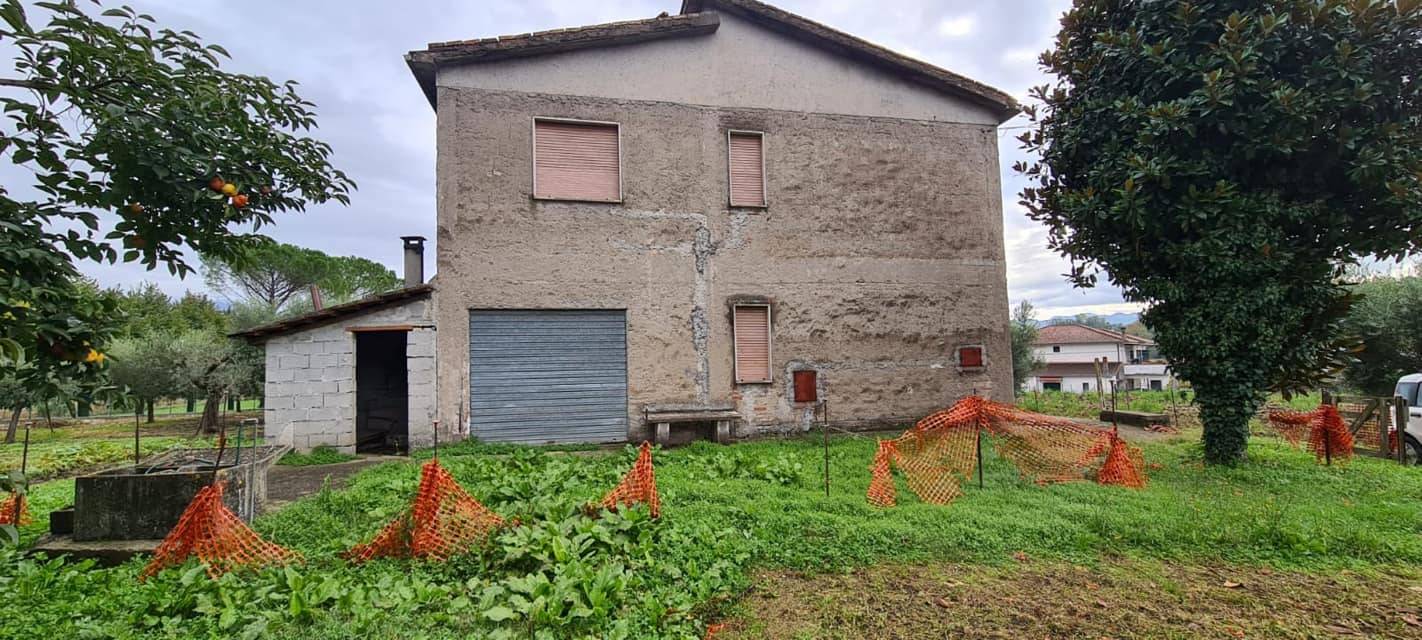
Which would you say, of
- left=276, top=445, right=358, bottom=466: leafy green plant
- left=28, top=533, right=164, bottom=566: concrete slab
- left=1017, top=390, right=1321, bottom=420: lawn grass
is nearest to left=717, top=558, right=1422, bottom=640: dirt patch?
left=28, top=533, right=164, bottom=566: concrete slab

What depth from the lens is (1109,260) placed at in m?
9.04

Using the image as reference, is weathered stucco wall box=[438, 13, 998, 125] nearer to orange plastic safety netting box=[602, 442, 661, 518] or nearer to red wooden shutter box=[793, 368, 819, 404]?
red wooden shutter box=[793, 368, 819, 404]

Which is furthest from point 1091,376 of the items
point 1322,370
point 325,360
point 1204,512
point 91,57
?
point 91,57

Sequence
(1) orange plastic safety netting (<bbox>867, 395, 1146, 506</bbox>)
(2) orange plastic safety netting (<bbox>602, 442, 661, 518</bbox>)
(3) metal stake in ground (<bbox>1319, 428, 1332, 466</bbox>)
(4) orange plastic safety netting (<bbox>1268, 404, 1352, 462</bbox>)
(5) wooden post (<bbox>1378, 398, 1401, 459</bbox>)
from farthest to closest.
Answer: (5) wooden post (<bbox>1378, 398, 1401, 459</bbox>) < (4) orange plastic safety netting (<bbox>1268, 404, 1352, 462</bbox>) < (3) metal stake in ground (<bbox>1319, 428, 1332, 466</bbox>) < (1) orange plastic safety netting (<bbox>867, 395, 1146, 506</bbox>) < (2) orange plastic safety netting (<bbox>602, 442, 661, 518</bbox>)

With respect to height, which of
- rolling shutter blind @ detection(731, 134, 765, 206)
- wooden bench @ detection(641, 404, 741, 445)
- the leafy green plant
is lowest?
the leafy green plant

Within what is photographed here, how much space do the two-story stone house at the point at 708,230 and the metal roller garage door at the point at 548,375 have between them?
34 mm

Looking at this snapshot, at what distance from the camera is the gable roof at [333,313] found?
30.7 ft

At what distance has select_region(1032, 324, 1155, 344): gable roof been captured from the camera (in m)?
49.9

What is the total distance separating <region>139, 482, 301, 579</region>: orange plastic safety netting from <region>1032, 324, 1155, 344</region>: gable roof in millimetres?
52298

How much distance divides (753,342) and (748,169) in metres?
3.27

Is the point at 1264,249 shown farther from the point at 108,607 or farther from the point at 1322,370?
the point at 108,607

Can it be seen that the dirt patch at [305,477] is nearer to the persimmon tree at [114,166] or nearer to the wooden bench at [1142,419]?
the persimmon tree at [114,166]

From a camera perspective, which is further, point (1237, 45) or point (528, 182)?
point (528, 182)

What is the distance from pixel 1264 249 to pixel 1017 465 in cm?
401
